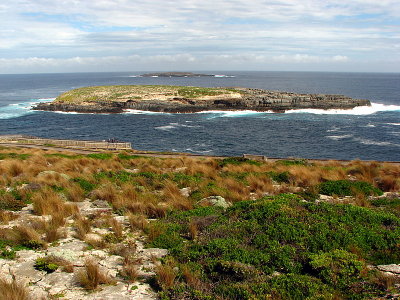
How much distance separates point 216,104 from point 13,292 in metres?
88.7

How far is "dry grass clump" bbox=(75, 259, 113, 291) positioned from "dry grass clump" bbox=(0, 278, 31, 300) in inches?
39.1

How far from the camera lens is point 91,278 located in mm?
6430

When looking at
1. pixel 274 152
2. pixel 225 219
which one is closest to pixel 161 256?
pixel 225 219

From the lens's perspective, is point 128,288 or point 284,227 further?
point 284,227

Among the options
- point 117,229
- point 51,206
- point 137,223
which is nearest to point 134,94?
point 51,206

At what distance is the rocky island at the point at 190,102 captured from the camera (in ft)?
292

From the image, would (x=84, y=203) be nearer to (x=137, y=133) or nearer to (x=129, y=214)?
(x=129, y=214)

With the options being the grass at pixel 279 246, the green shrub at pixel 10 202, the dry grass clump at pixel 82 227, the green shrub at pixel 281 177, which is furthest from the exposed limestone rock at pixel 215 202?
the green shrub at pixel 10 202

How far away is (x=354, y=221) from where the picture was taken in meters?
8.89

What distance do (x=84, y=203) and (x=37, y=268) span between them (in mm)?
4981

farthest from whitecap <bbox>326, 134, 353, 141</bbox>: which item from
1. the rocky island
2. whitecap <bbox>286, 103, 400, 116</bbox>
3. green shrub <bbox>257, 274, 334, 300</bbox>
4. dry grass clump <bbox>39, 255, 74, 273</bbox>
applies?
dry grass clump <bbox>39, 255, 74, 273</bbox>

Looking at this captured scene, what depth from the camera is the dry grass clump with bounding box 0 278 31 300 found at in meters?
5.41

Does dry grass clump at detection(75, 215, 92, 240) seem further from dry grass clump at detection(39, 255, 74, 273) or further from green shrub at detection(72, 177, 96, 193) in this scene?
green shrub at detection(72, 177, 96, 193)

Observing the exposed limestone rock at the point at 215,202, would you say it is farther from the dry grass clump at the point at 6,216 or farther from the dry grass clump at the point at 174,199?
the dry grass clump at the point at 6,216
